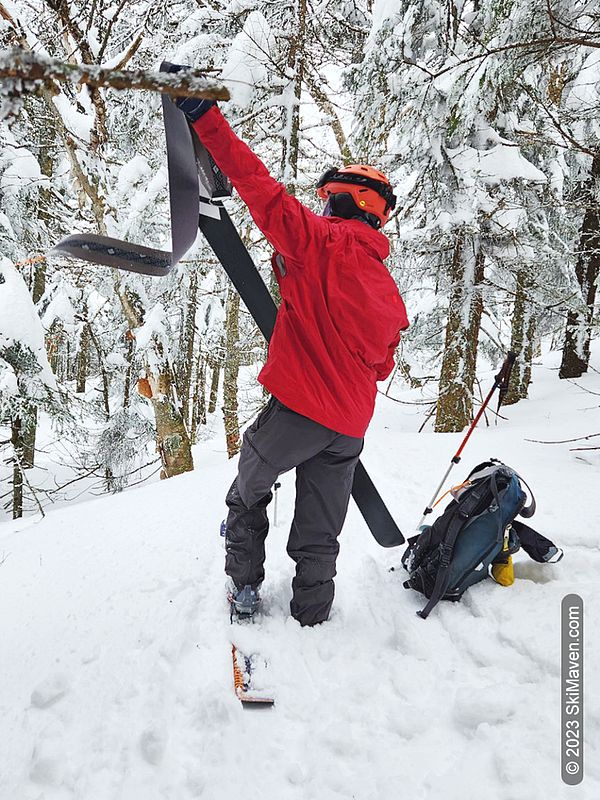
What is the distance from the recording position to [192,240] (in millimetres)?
2174

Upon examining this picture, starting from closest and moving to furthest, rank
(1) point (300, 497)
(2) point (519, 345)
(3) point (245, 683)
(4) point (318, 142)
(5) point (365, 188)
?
1. (3) point (245, 683)
2. (5) point (365, 188)
3. (1) point (300, 497)
4. (4) point (318, 142)
5. (2) point (519, 345)

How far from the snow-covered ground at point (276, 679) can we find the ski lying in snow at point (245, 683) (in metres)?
0.04

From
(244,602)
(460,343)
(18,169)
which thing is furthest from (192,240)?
(18,169)

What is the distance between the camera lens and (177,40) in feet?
21.8

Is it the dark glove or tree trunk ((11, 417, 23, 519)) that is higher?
the dark glove

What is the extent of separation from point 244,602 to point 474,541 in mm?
1438

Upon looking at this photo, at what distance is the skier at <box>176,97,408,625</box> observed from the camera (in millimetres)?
2008

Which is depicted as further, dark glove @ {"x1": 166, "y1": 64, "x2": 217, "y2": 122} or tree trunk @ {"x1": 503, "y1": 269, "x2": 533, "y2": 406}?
tree trunk @ {"x1": 503, "y1": 269, "x2": 533, "y2": 406}

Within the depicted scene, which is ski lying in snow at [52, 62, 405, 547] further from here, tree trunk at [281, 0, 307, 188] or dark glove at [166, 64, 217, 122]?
tree trunk at [281, 0, 307, 188]

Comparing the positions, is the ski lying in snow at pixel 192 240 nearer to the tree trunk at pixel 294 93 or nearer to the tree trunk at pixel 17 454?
the tree trunk at pixel 294 93

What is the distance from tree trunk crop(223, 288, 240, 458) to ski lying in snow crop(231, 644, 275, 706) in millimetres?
7709

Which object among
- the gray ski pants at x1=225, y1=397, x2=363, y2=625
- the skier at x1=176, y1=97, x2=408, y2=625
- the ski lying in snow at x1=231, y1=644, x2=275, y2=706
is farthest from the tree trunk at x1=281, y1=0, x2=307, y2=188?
the ski lying in snow at x1=231, y1=644, x2=275, y2=706

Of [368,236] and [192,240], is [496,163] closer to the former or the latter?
[368,236]

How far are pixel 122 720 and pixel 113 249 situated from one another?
1.97 m
